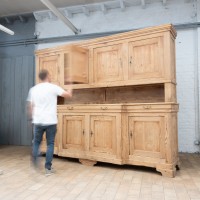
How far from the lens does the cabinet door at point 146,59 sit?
357cm

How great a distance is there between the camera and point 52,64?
184 inches

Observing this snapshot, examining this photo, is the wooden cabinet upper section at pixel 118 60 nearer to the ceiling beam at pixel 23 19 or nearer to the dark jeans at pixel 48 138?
the dark jeans at pixel 48 138

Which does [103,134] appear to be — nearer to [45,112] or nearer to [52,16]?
[45,112]

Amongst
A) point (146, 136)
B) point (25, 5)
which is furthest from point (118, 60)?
point (25, 5)

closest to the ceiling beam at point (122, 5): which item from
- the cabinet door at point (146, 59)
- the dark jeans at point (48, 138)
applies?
the cabinet door at point (146, 59)

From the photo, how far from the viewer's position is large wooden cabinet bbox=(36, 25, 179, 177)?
3.43m

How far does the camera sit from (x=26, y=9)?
5793mm

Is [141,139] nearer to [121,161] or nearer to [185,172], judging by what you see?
[121,161]

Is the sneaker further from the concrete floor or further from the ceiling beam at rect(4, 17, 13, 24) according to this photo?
the ceiling beam at rect(4, 17, 13, 24)

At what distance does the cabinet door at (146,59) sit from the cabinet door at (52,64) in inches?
60.8

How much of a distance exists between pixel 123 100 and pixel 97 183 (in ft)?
6.29

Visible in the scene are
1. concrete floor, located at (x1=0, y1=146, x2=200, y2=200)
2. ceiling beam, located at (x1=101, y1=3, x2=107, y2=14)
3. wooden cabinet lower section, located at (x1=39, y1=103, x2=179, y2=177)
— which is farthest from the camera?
ceiling beam, located at (x1=101, y1=3, x2=107, y2=14)

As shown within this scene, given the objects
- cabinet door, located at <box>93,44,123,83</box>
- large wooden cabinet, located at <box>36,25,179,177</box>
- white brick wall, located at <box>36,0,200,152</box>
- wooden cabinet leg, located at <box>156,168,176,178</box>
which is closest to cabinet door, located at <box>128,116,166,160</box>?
large wooden cabinet, located at <box>36,25,179,177</box>

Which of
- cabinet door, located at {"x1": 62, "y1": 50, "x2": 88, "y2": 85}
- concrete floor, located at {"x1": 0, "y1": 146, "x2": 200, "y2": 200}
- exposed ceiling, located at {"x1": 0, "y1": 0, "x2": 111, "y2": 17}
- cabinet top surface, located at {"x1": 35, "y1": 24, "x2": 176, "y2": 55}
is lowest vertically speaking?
concrete floor, located at {"x1": 0, "y1": 146, "x2": 200, "y2": 200}
